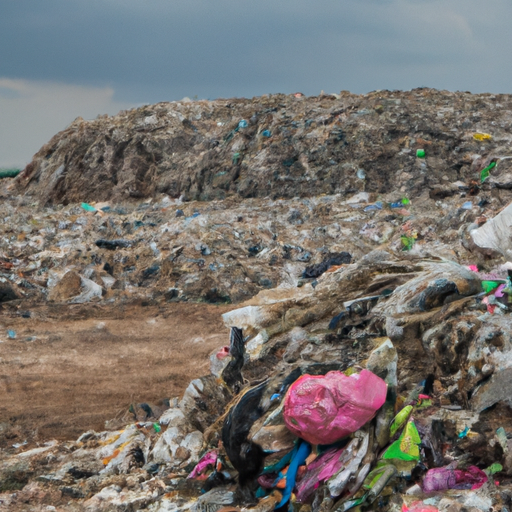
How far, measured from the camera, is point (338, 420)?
3.18 meters

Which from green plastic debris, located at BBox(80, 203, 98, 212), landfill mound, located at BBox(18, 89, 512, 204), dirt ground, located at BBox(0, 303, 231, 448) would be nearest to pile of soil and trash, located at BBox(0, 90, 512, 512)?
dirt ground, located at BBox(0, 303, 231, 448)

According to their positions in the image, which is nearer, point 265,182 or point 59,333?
point 59,333

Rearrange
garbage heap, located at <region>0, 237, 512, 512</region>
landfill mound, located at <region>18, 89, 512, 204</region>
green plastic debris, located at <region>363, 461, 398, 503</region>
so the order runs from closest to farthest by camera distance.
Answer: green plastic debris, located at <region>363, 461, 398, 503</region>, garbage heap, located at <region>0, 237, 512, 512</region>, landfill mound, located at <region>18, 89, 512, 204</region>

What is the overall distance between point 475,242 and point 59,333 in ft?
16.7

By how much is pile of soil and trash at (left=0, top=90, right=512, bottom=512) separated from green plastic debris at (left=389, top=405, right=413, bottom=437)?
13 mm

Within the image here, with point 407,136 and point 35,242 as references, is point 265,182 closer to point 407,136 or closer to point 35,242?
point 407,136

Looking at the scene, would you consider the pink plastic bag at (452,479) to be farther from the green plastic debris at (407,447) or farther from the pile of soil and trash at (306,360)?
the green plastic debris at (407,447)

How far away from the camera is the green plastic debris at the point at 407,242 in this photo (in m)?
9.04

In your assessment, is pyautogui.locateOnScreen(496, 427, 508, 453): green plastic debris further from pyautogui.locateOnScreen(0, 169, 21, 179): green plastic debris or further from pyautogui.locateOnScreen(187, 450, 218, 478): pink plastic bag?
pyautogui.locateOnScreen(0, 169, 21, 179): green plastic debris

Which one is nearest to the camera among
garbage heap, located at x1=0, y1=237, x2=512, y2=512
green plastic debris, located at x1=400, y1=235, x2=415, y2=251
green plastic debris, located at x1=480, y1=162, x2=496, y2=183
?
garbage heap, located at x1=0, y1=237, x2=512, y2=512

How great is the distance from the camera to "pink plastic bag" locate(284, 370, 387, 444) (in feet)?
10.5

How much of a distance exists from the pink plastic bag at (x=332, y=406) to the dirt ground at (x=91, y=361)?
2.64 m

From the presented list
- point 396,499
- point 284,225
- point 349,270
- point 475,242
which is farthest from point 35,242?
point 396,499

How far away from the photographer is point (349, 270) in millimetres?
5379
